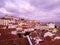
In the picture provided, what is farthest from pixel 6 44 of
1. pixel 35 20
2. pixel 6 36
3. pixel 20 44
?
pixel 35 20

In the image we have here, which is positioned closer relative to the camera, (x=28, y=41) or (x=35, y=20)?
(x=28, y=41)

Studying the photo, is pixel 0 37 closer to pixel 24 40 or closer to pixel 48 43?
pixel 24 40

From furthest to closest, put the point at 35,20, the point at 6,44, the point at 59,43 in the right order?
1. the point at 35,20
2. the point at 59,43
3. the point at 6,44

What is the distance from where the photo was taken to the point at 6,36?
22.2 m

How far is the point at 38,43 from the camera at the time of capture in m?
18.6

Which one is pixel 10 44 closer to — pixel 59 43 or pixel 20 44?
pixel 20 44

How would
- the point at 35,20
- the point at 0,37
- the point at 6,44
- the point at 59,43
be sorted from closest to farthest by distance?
the point at 6,44, the point at 59,43, the point at 0,37, the point at 35,20

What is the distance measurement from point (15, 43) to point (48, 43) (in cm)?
440

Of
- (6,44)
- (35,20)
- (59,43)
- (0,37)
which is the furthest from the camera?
(35,20)

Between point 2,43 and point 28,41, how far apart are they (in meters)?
3.56

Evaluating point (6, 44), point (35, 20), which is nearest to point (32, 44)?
point (6, 44)

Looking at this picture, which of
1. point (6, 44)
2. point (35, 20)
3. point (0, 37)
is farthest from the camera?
point (35, 20)

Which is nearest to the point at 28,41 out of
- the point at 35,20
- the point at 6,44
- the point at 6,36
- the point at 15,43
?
the point at 15,43

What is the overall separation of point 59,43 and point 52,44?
1.11 m
